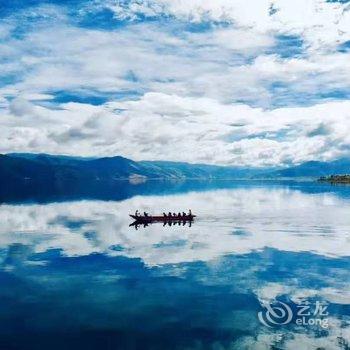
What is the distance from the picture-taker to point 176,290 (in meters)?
45.2

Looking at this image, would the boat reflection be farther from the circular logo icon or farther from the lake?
the circular logo icon

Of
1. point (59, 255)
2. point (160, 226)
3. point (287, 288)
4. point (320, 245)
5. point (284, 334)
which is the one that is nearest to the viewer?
point (284, 334)

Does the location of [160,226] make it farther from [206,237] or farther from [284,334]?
[284,334]

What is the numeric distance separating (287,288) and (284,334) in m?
13.1

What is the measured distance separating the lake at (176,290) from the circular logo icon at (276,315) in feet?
0.29

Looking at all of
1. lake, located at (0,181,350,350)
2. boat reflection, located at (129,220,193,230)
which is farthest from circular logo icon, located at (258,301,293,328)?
boat reflection, located at (129,220,193,230)

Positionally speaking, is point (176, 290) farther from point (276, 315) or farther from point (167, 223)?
point (167, 223)

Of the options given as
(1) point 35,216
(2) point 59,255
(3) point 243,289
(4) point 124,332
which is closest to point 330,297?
(3) point 243,289

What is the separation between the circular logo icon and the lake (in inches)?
3.5

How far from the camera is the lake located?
3269cm

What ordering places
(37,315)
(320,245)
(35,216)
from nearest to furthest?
(37,315) → (320,245) → (35,216)

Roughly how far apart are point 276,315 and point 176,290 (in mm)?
11485

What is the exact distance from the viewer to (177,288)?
45969mm

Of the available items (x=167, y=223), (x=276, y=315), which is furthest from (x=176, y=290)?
(x=167, y=223)
